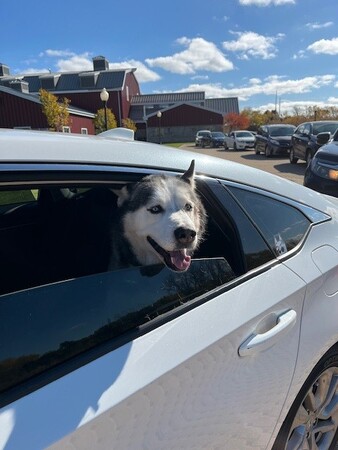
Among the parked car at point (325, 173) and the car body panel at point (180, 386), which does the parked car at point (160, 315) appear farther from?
the parked car at point (325, 173)

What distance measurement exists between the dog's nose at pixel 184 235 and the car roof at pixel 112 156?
26 cm

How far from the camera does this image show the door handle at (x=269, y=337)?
1.49 m

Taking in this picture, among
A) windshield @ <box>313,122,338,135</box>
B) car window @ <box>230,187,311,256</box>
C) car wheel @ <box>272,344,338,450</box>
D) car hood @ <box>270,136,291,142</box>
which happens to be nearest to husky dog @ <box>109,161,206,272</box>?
car window @ <box>230,187,311,256</box>

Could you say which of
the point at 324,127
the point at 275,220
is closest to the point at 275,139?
the point at 324,127

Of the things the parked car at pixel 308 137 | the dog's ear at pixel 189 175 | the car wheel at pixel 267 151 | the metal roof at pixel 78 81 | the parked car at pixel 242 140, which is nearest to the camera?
the dog's ear at pixel 189 175

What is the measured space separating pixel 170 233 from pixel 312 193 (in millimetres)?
1129

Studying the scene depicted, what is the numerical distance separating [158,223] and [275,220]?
58 cm

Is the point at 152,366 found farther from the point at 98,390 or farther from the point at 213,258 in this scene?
the point at 213,258

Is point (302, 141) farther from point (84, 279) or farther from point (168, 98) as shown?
point (168, 98)

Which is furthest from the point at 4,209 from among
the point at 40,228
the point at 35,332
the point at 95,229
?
the point at 35,332

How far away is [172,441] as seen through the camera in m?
1.27

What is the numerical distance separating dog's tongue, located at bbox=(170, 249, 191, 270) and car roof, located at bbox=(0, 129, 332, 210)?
35 cm

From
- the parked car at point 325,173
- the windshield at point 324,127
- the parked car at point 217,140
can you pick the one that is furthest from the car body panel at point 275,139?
the parked car at point 217,140

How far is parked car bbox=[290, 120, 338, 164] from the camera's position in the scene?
49.1 feet
